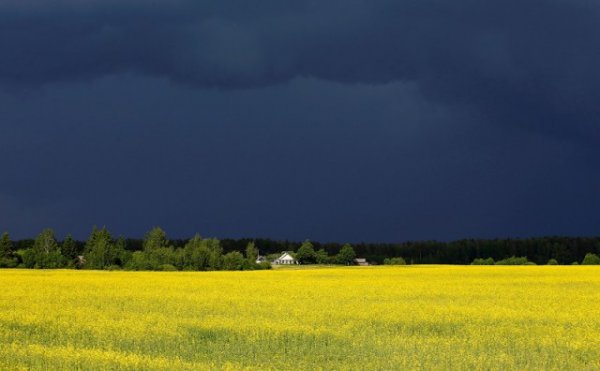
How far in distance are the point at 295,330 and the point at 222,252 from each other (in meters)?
101

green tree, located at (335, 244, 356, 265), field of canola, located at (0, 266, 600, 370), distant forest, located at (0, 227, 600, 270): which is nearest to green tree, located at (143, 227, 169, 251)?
distant forest, located at (0, 227, 600, 270)

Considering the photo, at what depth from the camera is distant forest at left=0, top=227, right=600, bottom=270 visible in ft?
322

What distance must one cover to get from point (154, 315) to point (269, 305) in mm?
5958

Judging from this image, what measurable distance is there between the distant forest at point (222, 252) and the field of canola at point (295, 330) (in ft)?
200

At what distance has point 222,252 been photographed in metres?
121

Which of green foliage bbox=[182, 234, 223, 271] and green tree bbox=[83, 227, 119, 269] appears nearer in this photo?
green foliage bbox=[182, 234, 223, 271]

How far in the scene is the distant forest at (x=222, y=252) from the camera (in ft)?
322

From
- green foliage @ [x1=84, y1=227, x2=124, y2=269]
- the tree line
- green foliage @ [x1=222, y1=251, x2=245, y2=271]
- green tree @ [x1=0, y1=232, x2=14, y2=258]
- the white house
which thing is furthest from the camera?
→ the white house

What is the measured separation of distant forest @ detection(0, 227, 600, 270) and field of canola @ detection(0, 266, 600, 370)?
61.1m

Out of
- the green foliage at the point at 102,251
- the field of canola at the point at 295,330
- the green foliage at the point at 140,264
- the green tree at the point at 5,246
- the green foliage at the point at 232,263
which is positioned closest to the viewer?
the field of canola at the point at 295,330

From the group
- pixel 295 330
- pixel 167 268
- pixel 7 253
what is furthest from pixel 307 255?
pixel 295 330

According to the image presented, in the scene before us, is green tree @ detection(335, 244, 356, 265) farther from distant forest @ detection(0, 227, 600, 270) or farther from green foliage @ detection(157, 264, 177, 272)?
green foliage @ detection(157, 264, 177, 272)

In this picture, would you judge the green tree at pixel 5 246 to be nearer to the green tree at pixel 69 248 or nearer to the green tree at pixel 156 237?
the green tree at pixel 69 248

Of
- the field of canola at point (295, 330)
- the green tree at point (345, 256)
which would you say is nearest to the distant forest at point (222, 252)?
the green tree at point (345, 256)
